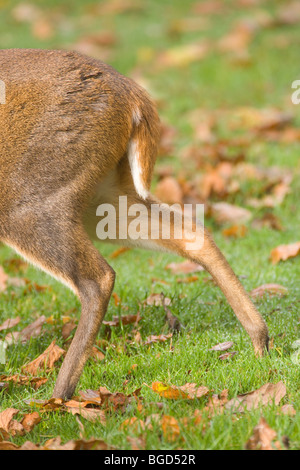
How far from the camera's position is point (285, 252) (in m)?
4.57

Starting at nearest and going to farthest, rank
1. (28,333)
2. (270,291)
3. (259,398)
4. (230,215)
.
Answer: (259,398), (28,333), (270,291), (230,215)

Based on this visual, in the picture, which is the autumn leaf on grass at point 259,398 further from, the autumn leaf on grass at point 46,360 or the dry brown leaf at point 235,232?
the dry brown leaf at point 235,232

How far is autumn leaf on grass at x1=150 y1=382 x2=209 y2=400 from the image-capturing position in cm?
287

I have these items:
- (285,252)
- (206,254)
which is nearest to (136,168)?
(206,254)

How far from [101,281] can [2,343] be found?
2.54ft

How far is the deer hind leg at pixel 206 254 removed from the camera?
3.43 m

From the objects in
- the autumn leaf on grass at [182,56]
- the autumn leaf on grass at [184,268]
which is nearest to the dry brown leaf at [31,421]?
the autumn leaf on grass at [184,268]

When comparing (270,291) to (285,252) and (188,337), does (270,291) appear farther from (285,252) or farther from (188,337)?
(188,337)

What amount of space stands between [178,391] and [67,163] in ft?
3.65

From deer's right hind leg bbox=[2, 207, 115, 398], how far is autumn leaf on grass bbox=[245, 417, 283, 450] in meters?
0.94

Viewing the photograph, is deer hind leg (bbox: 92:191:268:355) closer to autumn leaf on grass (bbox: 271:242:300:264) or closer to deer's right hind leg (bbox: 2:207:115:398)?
deer's right hind leg (bbox: 2:207:115:398)
